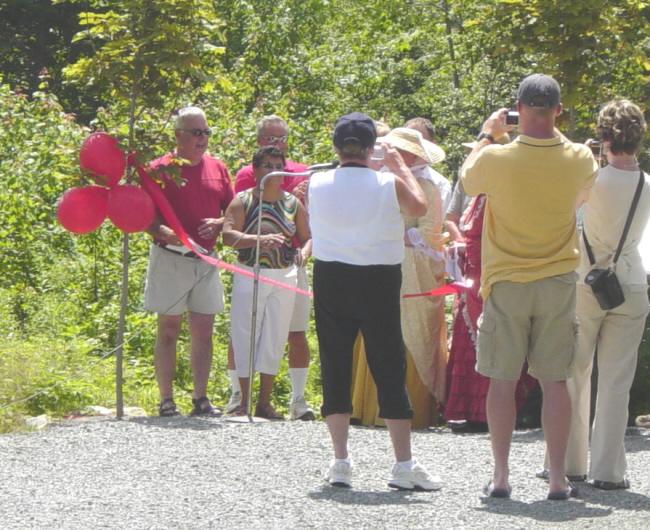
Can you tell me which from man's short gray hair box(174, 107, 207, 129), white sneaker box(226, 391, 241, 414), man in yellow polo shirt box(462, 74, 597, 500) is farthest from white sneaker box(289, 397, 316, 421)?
man in yellow polo shirt box(462, 74, 597, 500)

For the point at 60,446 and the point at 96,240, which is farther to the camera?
the point at 96,240

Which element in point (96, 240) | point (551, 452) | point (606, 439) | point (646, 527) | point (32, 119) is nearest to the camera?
point (646, 527)

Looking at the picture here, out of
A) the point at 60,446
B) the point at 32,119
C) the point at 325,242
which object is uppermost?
the point at 32,119

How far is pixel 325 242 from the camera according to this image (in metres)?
6.88

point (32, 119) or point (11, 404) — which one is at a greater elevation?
point (32, 119)

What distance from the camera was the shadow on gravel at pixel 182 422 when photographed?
8.56 meters

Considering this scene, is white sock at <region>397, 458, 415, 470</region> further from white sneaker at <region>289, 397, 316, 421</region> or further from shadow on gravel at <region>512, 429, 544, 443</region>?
white sneaker at <region>289, 397, 316, 421</region>

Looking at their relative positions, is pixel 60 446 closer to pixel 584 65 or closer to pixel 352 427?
pixel 352 427

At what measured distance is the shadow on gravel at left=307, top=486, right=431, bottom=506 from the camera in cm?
661

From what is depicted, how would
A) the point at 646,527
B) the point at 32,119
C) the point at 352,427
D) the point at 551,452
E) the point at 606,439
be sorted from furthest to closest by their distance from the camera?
the point at 32,119 < the point at 352,427 < the point at 606,439 < the point at 551,452 < the point at 646,527

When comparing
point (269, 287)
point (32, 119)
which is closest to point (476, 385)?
point (269, 287)

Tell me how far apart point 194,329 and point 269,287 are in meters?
0.56

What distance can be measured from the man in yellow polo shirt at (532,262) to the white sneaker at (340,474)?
0.68 meters

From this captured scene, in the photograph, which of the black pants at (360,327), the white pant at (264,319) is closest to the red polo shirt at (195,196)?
the white pant at (264,319)
